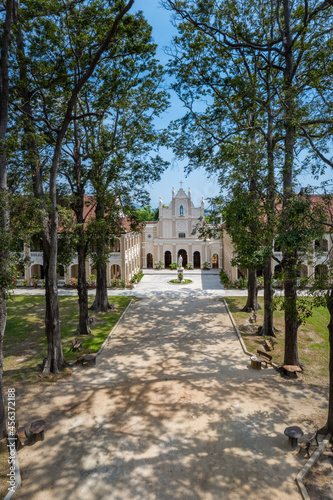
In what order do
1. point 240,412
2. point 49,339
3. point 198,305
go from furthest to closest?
point 198,305 < point 49,339 < point 240,412

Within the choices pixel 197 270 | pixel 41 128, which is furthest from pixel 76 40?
pixel 197 270

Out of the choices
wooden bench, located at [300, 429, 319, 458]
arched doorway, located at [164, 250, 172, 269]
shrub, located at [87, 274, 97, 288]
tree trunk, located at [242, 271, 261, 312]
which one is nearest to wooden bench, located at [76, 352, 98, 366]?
wooden bench, located at [300, 429, 319, 458]

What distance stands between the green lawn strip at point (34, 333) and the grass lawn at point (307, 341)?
26.1 feet

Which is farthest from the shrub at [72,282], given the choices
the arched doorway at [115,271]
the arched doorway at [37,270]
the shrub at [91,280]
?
the arched doorway at [37,270]

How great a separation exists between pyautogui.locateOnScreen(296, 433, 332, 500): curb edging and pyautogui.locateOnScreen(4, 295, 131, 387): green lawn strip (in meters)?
9.30

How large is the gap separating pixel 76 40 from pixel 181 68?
562cm

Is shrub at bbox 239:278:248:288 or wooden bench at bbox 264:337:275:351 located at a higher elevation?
shrub at bbox 239:278:248:288

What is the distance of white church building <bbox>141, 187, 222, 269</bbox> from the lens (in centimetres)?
4412

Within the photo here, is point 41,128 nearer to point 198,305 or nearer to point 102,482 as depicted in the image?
point 102,482

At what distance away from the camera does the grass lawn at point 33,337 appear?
11680mm

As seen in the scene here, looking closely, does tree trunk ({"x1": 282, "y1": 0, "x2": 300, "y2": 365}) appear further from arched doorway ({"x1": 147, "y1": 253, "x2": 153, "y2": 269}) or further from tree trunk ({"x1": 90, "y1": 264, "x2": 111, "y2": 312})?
arched doorway ({"x1": 147, "y1": 253, "x2": 153, "y2": 269})

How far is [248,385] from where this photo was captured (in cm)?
1116

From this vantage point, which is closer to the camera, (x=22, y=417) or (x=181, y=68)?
(x=22, y=417)

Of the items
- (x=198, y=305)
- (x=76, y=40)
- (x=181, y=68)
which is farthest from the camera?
(x=198, y=305)
